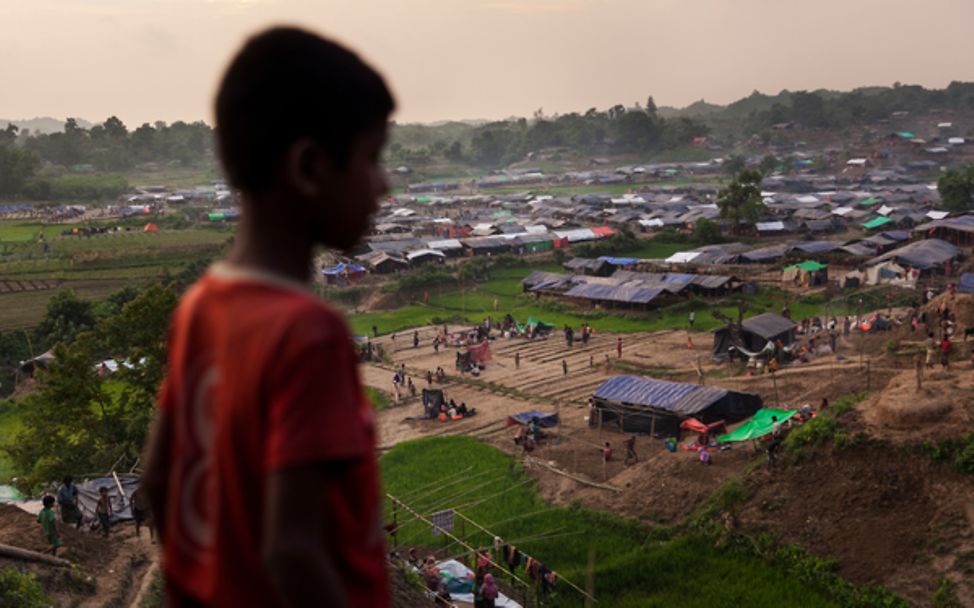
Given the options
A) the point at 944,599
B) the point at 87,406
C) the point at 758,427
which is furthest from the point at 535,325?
the point at 944,599

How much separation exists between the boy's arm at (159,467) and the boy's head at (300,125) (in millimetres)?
517

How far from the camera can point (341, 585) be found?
1325mm

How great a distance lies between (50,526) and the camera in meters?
10.4

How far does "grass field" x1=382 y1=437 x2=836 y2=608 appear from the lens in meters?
13.5

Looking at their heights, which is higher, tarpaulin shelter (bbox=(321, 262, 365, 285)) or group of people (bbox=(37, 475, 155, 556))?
group of people (bbox=(37, 475, 155, 556))

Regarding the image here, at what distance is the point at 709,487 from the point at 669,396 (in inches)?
180

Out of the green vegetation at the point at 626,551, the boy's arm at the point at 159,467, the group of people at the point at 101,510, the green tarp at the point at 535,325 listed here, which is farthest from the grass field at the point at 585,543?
the green tarp at the point at 535,325

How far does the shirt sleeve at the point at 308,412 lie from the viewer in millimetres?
1240

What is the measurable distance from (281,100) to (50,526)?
10.8 metres

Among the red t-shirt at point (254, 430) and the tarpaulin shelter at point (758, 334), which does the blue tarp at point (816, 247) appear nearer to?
the tarpaulin shelter at point (758, 334)

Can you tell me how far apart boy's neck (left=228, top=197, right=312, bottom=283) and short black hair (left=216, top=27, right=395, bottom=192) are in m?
0.06

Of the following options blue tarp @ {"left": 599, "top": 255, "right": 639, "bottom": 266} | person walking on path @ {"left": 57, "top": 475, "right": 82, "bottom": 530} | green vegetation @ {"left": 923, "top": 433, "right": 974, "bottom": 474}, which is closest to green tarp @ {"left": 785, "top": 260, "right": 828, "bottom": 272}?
blue tarp @ {"left": 599, "top": 255, "right": 639, "bottom": 266}

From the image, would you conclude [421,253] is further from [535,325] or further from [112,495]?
[112,495]

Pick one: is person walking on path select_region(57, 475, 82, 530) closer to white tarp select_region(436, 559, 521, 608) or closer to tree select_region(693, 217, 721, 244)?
A: white tarp select_region(436, 559, 521, 608)
